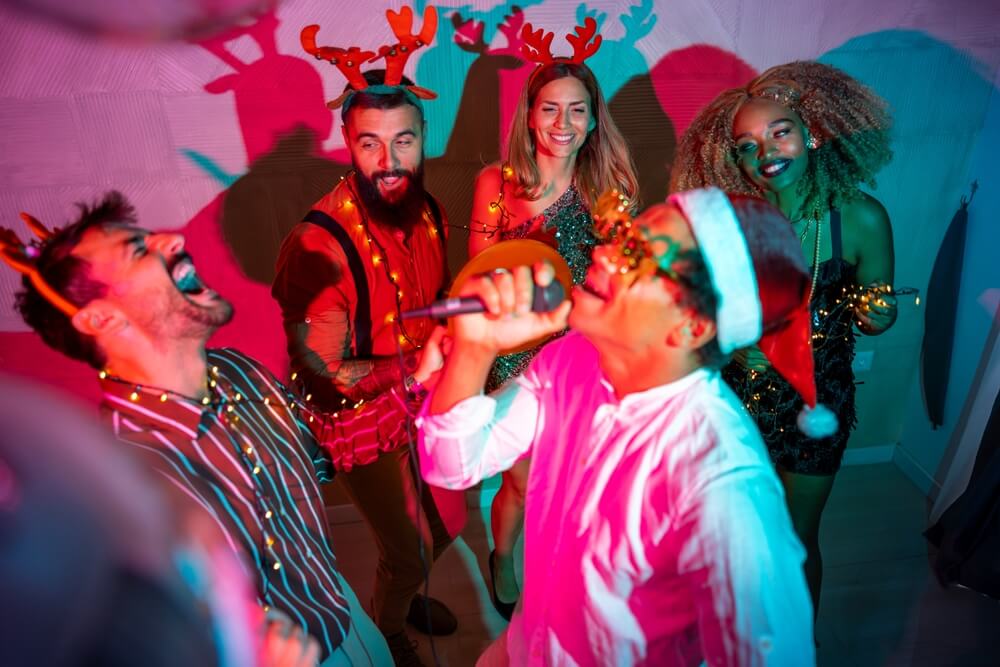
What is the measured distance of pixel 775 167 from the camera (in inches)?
79.5

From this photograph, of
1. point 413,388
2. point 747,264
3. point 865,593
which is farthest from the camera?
point 865,593

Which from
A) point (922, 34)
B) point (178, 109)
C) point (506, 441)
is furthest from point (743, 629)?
point (922, 34)

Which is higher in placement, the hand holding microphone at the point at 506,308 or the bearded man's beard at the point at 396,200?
the bearded man's beard at the point at 396,200

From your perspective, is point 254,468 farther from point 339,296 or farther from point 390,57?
point 390,57

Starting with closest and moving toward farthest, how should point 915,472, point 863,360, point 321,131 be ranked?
point 321,131 < point 863,360 < point 915,472

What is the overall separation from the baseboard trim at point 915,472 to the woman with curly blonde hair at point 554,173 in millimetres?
2266

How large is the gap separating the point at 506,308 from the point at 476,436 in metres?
0.32

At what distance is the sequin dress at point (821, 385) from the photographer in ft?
6.97

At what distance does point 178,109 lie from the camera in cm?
232

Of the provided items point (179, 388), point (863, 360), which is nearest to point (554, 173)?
point (179, 388)

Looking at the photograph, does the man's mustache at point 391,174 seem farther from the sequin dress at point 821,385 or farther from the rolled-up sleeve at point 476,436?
the sequin dress at point 821,385

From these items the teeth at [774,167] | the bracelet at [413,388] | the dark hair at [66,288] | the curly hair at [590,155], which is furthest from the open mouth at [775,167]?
the dark hair at [66,288]

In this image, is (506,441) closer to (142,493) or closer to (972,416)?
(142,493)

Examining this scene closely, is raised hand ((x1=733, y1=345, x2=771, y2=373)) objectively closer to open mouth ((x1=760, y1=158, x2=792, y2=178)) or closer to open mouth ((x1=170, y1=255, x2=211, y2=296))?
open mouth ((x1=760, y1=158, x2=792, y2=178))
